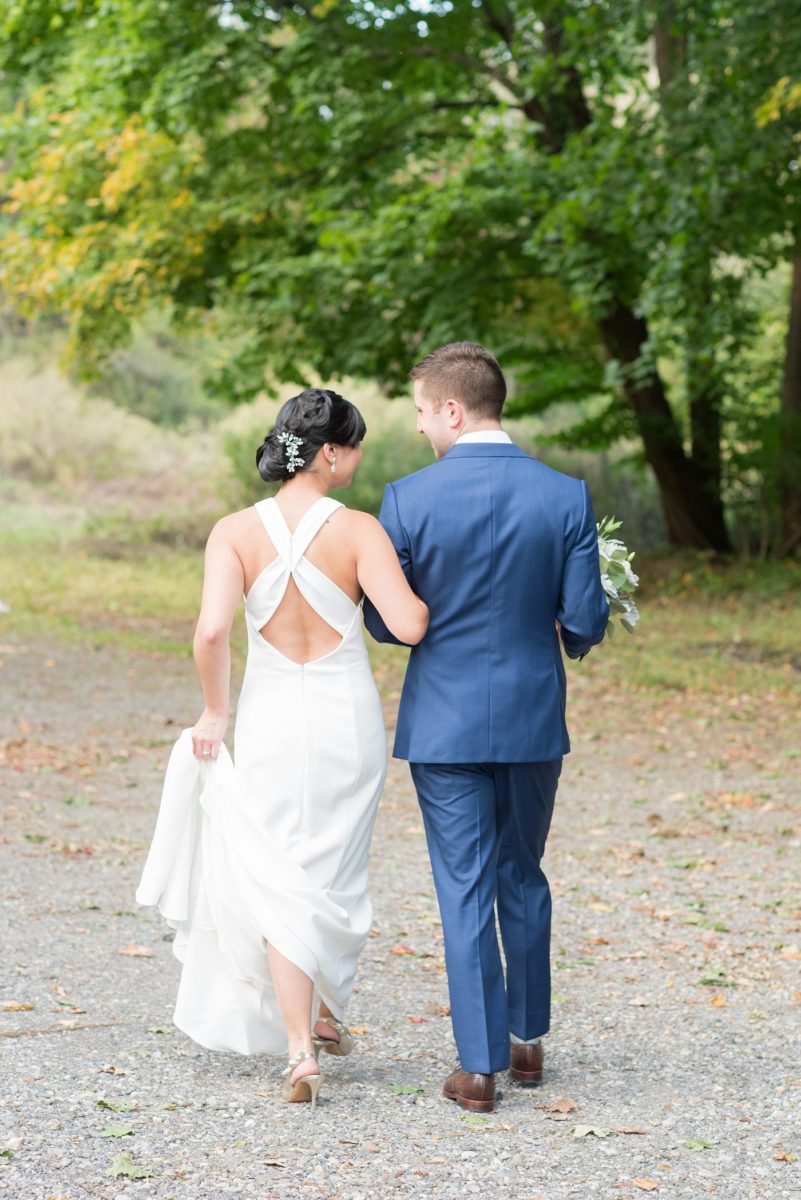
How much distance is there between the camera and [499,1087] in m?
4.27

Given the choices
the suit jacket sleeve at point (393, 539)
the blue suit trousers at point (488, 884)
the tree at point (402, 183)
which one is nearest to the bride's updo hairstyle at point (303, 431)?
the suit jacket sleeve at point (393, 539)

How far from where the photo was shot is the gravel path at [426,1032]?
11.7 ft

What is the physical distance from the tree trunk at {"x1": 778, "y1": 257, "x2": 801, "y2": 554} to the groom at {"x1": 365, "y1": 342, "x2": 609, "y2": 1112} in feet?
52.1

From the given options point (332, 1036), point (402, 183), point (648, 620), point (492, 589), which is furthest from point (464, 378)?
point (402, 183)

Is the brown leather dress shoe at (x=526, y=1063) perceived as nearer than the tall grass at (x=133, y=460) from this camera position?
Yes

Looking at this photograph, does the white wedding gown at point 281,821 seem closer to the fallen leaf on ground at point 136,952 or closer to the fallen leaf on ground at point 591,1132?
the fallen leaf on ground at point 591,1132

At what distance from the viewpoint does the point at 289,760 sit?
4.06 meters

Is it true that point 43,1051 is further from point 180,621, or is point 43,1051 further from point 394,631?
point 180,621

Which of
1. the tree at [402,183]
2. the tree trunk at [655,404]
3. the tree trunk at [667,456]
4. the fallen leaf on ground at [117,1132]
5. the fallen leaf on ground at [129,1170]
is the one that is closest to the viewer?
the fallen leaf on ground at [129,1170]

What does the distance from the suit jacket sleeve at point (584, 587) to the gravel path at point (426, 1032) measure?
133 centimetres

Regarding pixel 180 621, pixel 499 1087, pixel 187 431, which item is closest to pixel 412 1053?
pixel 499 1087

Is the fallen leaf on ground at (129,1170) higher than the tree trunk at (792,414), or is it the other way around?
the tree trunk at (792,414)

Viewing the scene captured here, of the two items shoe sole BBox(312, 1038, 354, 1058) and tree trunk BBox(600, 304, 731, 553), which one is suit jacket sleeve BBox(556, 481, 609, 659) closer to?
shoe sole BBox(312, 1038, 354, 1058)

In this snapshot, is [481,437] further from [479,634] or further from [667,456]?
[667,456]
